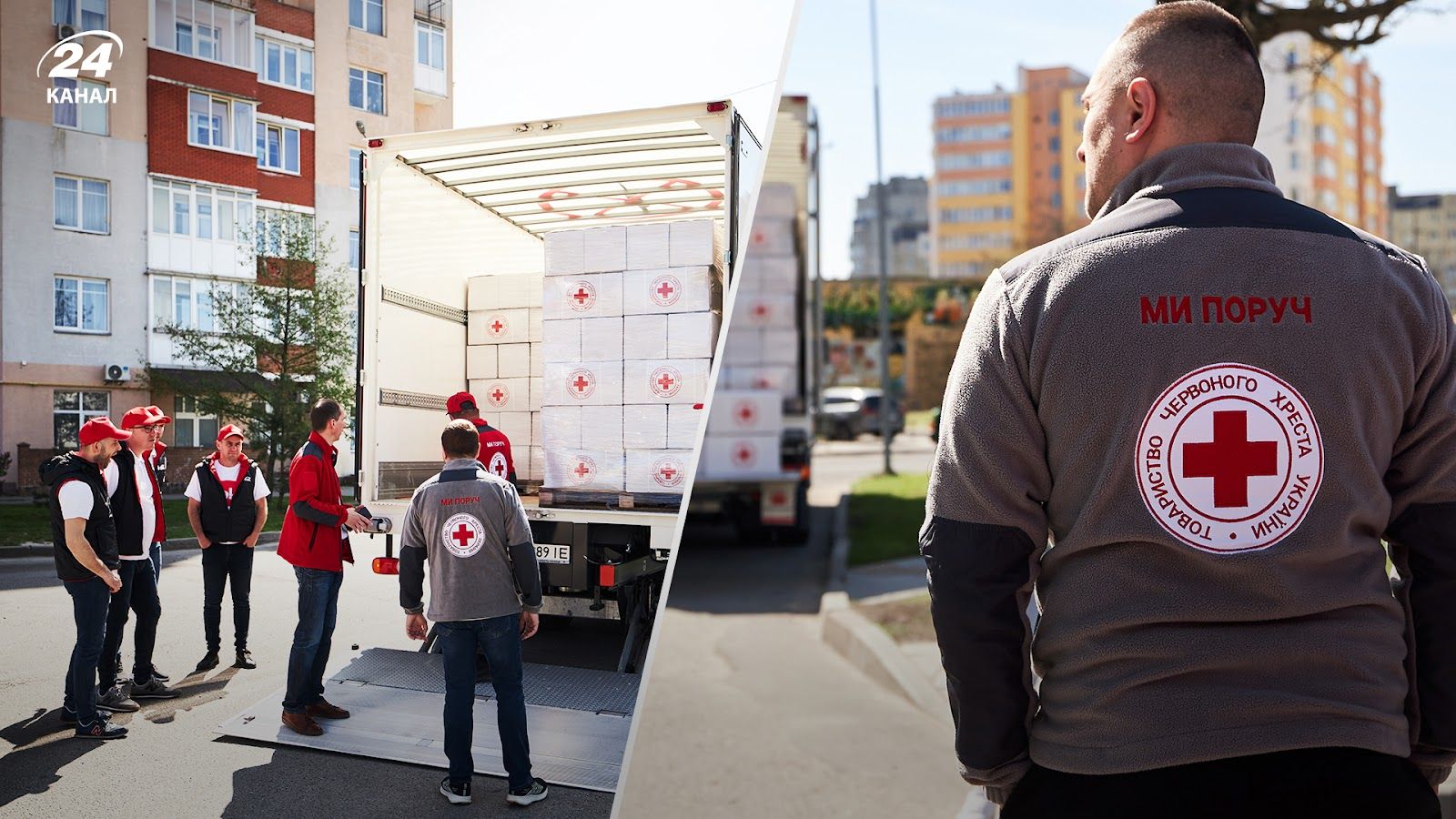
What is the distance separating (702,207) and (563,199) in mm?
271

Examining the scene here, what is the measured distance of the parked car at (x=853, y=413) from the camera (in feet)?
5.56

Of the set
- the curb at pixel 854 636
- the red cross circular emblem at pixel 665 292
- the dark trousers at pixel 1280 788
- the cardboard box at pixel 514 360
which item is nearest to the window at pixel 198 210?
the cardboard box at pixel 514 360

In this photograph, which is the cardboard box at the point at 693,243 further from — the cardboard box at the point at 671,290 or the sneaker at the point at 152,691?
the sneaker at the point at 152,691

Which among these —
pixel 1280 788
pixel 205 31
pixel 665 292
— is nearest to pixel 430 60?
pixel 205 31

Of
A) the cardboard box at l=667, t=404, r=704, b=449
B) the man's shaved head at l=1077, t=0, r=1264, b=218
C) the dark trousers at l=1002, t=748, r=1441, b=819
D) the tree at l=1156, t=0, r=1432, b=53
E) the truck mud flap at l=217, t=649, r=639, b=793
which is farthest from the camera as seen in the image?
the tree at l=1156, t=0, r=1432, b=53

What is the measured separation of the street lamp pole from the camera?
190 centimetres

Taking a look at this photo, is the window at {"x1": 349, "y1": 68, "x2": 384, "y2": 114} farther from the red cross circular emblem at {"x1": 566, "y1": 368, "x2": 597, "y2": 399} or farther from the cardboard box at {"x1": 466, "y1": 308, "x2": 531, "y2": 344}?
the red cross circular emblem at {"x1": 566, "y1": 368, "x2": 597, "y2": 399}

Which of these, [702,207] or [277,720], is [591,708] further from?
[702,207]

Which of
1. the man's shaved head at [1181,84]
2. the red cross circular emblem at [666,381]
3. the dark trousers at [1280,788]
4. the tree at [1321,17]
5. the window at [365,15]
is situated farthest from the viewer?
the tree at [1321,17]

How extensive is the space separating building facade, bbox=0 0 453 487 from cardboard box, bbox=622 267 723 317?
485 millimetres

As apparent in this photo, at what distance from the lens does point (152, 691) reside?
162 centimetres

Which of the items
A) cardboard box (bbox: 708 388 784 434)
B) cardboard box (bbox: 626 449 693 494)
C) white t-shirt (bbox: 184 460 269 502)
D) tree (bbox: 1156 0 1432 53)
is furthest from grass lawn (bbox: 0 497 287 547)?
tree (bbox: 1156 0 1432 53)

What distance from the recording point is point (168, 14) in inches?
65.7

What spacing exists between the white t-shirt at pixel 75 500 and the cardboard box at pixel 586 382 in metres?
0.75
